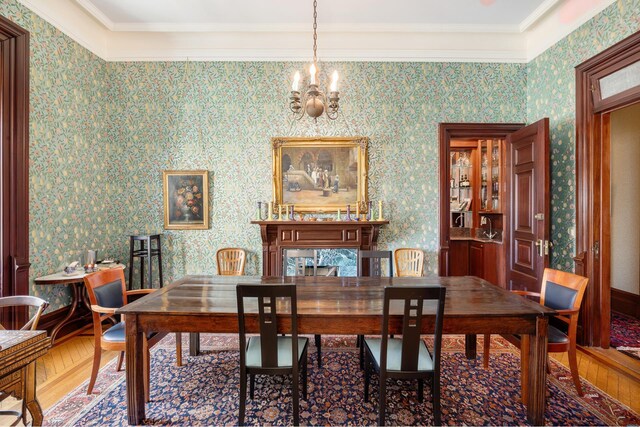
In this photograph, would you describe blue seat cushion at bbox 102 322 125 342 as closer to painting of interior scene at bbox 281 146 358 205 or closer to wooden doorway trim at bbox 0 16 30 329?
wooden doorway trim at bbox 0 16 30 329

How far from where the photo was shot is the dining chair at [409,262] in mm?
4086

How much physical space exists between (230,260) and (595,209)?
4.46 metres

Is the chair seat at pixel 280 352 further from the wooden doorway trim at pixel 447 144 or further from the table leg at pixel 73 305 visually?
the wooden doorway trim at pixel 447 144

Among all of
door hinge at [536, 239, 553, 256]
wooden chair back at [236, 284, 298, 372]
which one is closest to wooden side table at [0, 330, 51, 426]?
wooden chair back at [236, 284, 298, 372]

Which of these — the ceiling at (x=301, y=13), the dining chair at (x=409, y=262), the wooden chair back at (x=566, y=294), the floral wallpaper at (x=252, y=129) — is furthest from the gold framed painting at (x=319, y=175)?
the wooden chair back at (x=566, y=294)

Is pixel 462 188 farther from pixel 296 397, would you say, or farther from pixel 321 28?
pixel 296 397

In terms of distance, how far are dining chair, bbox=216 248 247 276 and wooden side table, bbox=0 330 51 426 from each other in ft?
8.54

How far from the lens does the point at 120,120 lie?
14.6 feet

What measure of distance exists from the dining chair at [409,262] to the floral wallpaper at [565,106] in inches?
63.8

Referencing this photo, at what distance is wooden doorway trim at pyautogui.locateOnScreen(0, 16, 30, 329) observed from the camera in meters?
3.03

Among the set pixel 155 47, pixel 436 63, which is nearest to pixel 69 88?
pixel 155 47

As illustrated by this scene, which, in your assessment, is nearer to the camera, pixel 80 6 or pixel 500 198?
pixel 80 6

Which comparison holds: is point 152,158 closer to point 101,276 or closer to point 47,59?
point 47,59

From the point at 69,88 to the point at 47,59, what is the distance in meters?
0.37
